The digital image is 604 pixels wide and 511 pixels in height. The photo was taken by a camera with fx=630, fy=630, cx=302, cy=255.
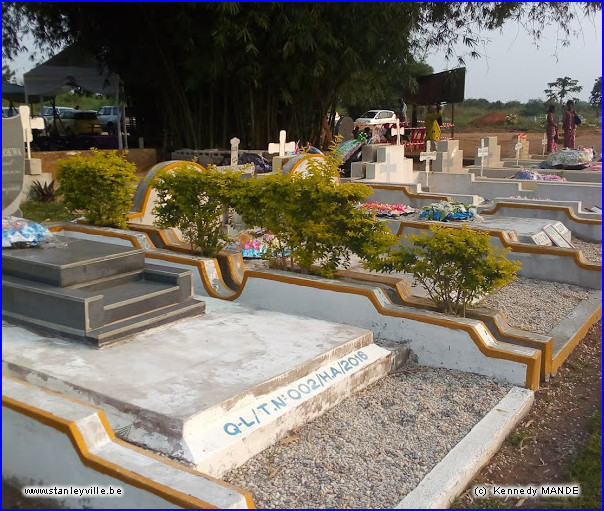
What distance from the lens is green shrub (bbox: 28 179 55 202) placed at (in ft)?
35.3

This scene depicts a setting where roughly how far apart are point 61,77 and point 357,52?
8501 mm

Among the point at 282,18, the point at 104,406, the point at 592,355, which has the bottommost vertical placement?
the point at 592,355

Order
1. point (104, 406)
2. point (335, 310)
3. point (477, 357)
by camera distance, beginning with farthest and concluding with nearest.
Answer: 1. point (335, 310)
2. point (477, 357)
3. point (104, 406)

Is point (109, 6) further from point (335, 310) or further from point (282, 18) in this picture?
point (335, 310)

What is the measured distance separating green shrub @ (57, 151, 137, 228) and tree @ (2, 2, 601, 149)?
4.95 meters

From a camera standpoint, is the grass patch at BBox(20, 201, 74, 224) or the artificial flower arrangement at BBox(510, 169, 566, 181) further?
the artificial flower arrangement at BBox(510, 169, 566, 181)

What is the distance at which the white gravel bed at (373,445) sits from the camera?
3291 mm

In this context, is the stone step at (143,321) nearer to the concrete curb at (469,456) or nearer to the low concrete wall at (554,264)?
the concrete curb at (469,456)

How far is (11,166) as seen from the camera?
226 inches

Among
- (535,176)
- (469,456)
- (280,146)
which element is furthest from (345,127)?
(469,456)

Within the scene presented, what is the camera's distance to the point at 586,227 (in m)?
10.0

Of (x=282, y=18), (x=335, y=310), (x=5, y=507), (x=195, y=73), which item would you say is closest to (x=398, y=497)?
(x=5, y=507)

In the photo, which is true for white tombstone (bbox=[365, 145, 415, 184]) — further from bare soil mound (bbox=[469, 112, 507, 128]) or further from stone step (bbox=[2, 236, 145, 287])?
bare soil mound (bbox=[469, 112, 507, 128])

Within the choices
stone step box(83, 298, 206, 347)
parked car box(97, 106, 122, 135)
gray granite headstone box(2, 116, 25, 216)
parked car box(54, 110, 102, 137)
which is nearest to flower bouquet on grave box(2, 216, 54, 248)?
gray granite headstone box(2, 116, 25, 216)
